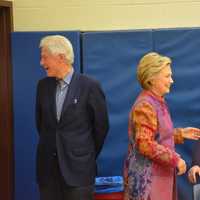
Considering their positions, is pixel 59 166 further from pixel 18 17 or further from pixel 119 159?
pixel 18 17

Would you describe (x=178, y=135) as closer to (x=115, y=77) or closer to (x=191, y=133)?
(x=191, y=133)

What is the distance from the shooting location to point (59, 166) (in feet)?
8.59

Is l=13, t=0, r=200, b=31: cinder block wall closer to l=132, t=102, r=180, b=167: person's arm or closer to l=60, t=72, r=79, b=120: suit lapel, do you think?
l=60, t=72, r=79, b=120: suit lapel

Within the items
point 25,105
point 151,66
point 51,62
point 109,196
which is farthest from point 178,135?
point 25,105

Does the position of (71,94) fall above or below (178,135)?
above

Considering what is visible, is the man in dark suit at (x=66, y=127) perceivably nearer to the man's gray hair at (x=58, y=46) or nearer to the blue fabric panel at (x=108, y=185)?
the man's gray hair at (x=58, y=46)

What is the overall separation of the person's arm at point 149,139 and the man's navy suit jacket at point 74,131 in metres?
0.37

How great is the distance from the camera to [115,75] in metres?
3.72

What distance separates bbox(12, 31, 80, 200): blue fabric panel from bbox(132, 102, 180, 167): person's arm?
1577mm

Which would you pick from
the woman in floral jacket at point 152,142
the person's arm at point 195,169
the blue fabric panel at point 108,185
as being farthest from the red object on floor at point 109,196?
the woman in floral jacket at point 152,142

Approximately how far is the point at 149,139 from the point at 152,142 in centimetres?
2

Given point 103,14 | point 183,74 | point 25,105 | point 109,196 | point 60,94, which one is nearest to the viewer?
point 60,94

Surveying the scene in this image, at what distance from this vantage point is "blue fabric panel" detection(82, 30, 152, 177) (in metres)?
3.71

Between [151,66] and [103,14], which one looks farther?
[103,14]
